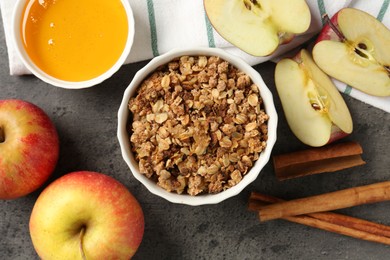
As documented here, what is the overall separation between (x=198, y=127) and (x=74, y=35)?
0.33 m

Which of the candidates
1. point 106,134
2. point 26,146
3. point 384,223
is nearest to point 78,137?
point 106,134

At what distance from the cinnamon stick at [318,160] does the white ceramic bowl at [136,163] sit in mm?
156

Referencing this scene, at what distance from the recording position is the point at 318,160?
4.56ft

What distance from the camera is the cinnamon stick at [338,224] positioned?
1386mm

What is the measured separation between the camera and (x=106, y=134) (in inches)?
55.5

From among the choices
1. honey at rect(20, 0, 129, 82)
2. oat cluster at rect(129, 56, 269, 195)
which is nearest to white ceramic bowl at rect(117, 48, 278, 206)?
oat cluster at rect(129, 56, 269, 195)

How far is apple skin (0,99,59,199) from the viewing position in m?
1.25

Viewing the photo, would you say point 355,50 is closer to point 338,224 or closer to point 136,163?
point 338,224

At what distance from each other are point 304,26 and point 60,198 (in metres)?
0.60

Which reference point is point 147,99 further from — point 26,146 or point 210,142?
point 26,146

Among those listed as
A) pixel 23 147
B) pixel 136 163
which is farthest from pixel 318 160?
pixel 23 147

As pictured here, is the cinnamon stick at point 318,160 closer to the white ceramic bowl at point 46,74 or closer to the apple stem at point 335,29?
the apple stem at point 335,29

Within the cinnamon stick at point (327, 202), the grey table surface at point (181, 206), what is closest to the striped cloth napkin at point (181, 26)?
the grey table surface at point (181, 206)

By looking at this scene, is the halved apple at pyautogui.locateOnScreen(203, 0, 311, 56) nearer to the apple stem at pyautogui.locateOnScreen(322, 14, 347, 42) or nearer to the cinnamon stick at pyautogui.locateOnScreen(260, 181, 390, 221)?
the apple stem at pyautogui.locateOnScreen(322, 14, 347, 42)
